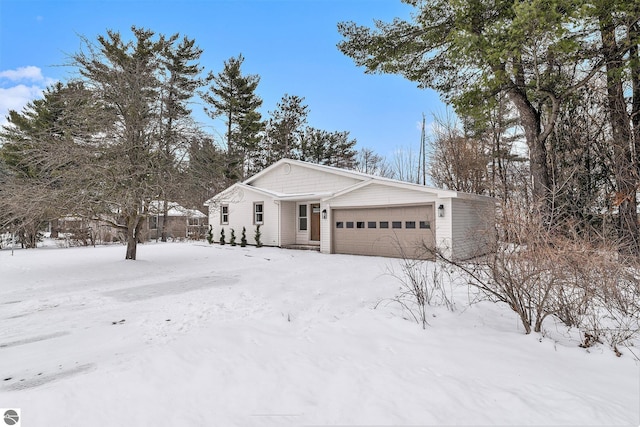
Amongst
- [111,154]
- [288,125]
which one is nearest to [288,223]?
[111,154]

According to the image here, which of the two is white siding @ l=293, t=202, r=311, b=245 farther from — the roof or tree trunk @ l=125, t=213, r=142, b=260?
tree trunk @ l=125, t=213, r=142, b=260

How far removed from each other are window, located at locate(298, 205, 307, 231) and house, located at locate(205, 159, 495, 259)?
1.9 inches

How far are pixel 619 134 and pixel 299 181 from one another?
38.4 ft

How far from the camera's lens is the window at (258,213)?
15352mm

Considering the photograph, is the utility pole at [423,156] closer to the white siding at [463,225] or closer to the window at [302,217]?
the window at [302,217]

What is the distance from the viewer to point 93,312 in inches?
187

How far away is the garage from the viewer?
1070 cm

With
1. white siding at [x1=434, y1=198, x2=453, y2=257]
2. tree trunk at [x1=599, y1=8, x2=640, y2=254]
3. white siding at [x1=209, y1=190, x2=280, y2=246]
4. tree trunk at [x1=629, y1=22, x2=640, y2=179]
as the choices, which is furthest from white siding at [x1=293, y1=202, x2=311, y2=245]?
tree trunk at [x1=629, y1=22, x2=640, y2=179]

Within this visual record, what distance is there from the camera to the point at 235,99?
77.9 feet

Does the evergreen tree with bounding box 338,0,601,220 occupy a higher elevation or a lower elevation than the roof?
higher

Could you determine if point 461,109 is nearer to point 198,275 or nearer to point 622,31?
point 622,31

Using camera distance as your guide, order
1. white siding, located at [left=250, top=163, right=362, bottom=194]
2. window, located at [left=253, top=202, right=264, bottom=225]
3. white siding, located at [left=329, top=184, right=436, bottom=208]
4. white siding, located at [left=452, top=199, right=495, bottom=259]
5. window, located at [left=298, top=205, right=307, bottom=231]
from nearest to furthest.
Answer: white siding, located at [left=452, top=199, right=495, bottom=259] → white siding, located at [left=329, top=184, right=436, bottom=208] → white siding, located at [left=250, top=163, right=362, bottom=194] → window, located at [left=298, top=205, right=307, bottom=231] → window, located at [left=253, top=202, right=264, bottom=225]

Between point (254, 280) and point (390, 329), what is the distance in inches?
157

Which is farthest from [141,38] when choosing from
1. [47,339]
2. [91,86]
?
[47,339]
